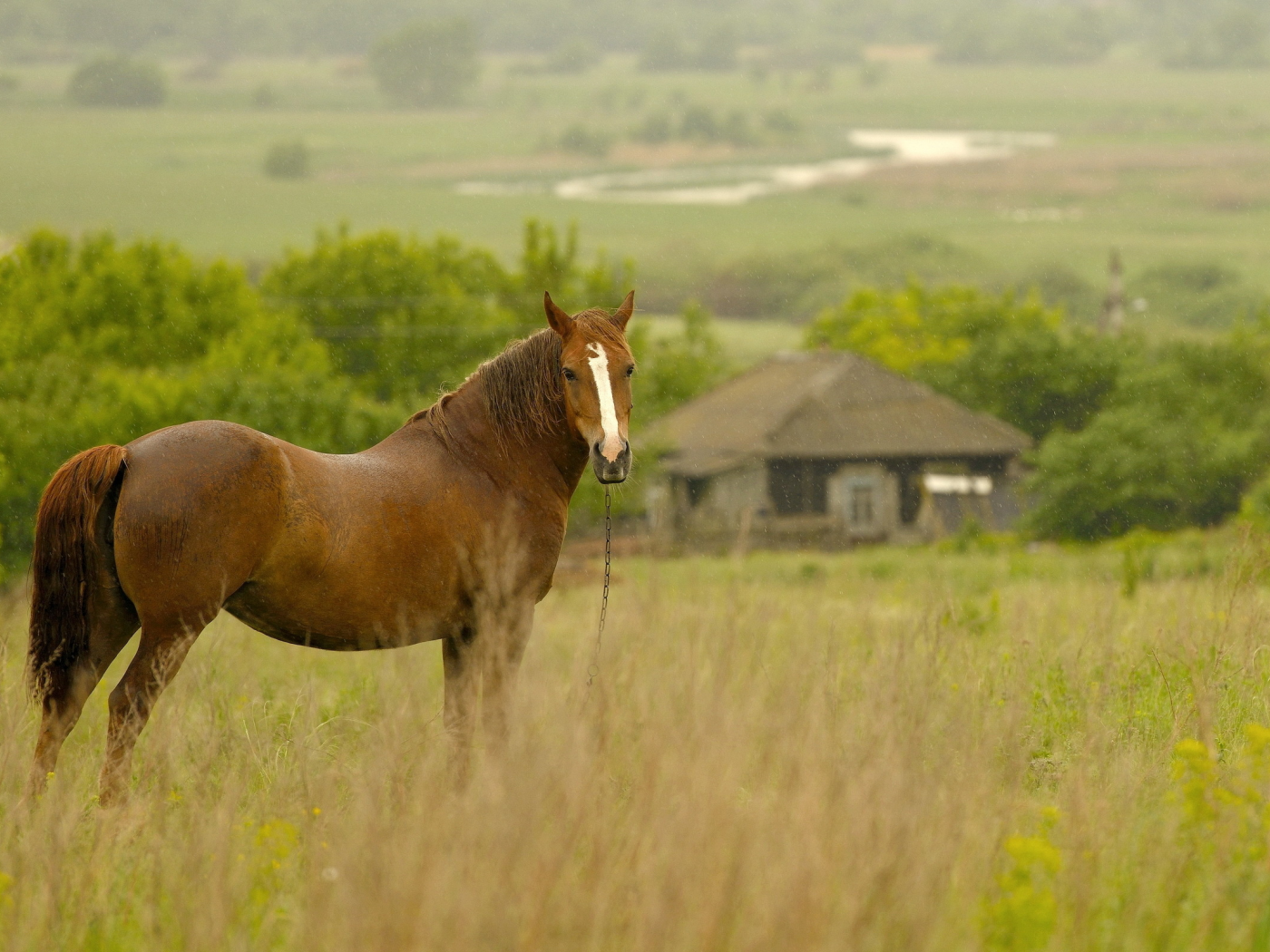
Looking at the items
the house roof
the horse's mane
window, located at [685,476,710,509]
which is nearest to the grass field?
the horse's mane

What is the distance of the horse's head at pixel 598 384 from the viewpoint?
5605mm

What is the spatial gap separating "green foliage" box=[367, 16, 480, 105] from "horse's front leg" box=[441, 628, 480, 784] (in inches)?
6215

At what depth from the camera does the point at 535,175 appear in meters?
161

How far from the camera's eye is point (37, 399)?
22953 mm

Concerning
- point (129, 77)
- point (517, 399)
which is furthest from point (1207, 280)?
point (517, 399)

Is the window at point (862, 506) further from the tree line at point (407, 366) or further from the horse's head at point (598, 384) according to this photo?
the horse's head at point (598, 384)

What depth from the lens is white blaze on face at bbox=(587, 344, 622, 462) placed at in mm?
5574

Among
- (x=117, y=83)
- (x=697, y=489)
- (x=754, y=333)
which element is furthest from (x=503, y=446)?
(x=117, y=83)

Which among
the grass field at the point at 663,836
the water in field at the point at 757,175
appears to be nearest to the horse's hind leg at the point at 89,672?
the grass field at the point at 663,836

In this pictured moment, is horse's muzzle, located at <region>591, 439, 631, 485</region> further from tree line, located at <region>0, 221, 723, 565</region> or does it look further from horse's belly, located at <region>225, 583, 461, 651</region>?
tree line, located at <region>0, 221, 723, 565</region>

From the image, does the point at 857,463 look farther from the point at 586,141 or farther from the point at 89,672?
the point at 586,141

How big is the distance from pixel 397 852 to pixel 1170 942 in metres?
2.13

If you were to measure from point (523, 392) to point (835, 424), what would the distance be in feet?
150

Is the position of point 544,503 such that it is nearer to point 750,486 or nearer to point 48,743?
point 48,743
